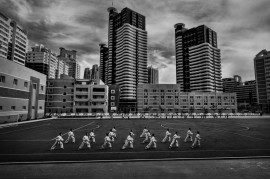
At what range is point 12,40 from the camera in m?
113

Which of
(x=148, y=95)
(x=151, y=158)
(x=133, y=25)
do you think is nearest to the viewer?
(x=151, y=158)

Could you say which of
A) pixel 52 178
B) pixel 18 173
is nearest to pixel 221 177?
pixel 52 178

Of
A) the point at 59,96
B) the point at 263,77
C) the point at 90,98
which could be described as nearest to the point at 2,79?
the point at 59,96

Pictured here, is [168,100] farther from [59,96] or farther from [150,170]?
[150,170]

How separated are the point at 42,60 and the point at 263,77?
186 meters

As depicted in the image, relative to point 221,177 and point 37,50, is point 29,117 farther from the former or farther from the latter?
point 37,50

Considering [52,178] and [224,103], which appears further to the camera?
[224,103]

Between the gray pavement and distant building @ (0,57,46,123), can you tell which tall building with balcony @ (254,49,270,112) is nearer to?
distant building @ (0,57,46,123)

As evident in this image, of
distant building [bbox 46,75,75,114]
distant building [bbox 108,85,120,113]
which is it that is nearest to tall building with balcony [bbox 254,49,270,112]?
distant building [bbox 108,85,120,113]

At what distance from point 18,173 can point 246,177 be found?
12515 millimetres

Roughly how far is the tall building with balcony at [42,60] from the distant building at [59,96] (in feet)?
277

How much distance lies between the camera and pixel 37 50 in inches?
6506

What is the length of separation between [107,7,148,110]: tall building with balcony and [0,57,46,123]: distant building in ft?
285

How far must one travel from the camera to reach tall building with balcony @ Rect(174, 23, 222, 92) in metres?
142
